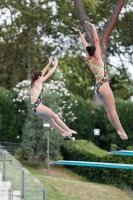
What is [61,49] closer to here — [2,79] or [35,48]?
[35,48]

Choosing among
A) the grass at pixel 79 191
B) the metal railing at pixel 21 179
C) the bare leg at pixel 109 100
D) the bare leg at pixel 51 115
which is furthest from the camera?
the grass at pixel 79 191

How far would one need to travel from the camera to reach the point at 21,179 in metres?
16.9

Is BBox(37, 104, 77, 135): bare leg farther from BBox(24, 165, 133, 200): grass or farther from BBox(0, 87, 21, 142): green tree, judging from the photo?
BBox(0, 87, 21, 142): green tree

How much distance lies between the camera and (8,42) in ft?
109

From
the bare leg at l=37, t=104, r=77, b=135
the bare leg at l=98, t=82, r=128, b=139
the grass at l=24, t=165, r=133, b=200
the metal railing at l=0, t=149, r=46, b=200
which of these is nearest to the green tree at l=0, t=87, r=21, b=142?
the grass at l=24, t=165, r=133, b=200

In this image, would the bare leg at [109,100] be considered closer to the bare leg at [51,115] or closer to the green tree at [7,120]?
the bare leg at [51,115]

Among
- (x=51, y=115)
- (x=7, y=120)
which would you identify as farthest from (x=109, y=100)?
(x=7, y=120)

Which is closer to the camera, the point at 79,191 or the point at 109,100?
the point at 109,100

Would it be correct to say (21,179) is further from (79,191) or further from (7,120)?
(7,120)

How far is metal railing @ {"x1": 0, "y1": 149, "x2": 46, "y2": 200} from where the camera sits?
1505 cm

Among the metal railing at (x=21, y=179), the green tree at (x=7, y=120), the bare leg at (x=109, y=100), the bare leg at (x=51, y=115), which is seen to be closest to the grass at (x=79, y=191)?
the metal railing at (x=21, y=179)

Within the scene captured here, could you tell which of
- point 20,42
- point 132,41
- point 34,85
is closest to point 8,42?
point 20,42

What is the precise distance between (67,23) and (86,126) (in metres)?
6.46

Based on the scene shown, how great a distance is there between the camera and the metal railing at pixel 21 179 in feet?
49.4
